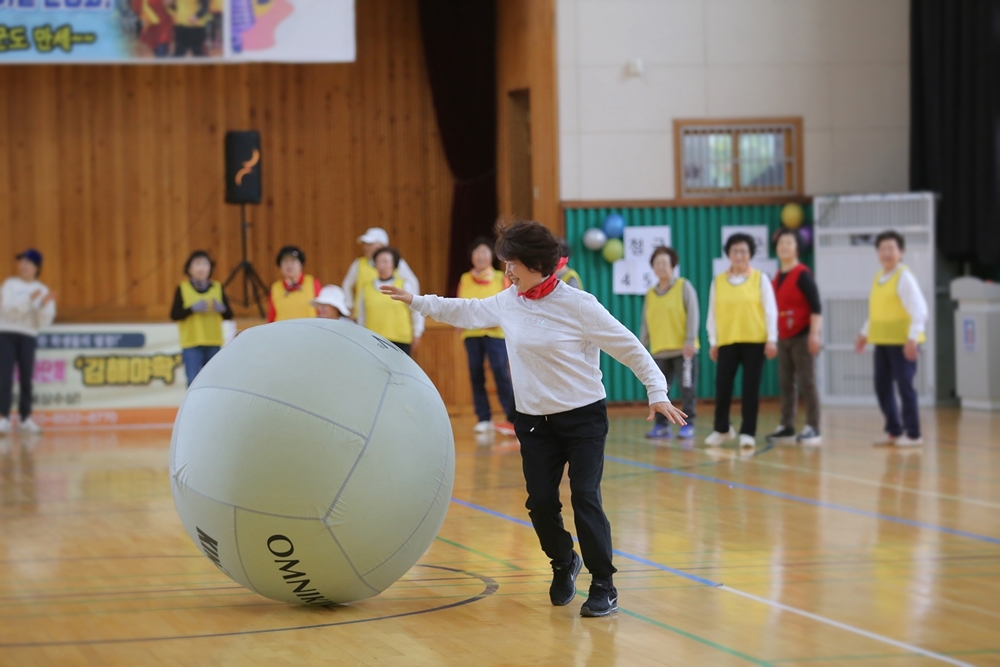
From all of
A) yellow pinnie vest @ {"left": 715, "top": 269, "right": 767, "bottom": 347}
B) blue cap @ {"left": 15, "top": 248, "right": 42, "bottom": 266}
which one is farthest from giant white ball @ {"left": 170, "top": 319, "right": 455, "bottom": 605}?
Result: blue cap @ {"left": 15, "top": 248, "right": 42, "bottom": 266}

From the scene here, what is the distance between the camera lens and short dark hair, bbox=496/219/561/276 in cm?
445

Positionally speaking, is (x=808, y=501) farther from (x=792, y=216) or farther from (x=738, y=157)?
(x=738, y=157)

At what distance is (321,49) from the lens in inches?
497

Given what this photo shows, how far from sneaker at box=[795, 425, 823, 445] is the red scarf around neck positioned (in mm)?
5778

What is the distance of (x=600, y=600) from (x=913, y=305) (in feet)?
18.7

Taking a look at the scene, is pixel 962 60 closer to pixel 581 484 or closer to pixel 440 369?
pixel 440 369

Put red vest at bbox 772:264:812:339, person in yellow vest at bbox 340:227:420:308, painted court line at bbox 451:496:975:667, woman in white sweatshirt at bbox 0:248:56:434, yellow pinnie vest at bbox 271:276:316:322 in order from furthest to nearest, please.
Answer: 1. woman in white sweatshirt at bbox 0:248:56:434
2. person in yellow vest at bbox 340:227:420:308
3. yellow pinnie vest at bbox 271:276:316:322
4. red vest at bbox 772:264:812:339
5. painted court line at bbox 451:496:975:667

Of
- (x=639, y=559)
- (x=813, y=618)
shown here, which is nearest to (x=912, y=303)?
(x=639, y=559)

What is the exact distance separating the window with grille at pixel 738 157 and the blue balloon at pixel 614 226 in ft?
2.57

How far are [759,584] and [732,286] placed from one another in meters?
4.82

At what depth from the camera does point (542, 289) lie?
4512mm

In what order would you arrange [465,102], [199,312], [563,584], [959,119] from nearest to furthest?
[563,584]
[199,312]
[959,119]
[465,102]

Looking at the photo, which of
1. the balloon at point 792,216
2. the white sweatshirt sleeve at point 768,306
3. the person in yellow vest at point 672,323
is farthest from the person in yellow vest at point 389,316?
the balloon at point 792,216

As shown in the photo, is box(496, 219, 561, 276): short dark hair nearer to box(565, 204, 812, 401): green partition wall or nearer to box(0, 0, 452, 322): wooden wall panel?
box(565, 204, 812, 401): green partition wall
